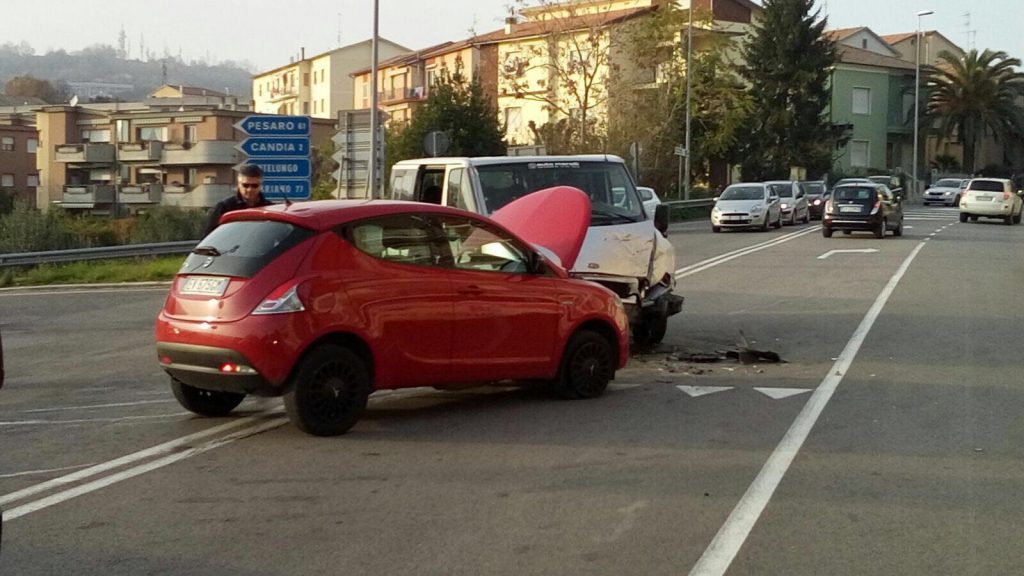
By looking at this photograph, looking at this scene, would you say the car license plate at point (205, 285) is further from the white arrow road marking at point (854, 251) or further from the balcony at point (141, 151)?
the balcony at point (141, 151)

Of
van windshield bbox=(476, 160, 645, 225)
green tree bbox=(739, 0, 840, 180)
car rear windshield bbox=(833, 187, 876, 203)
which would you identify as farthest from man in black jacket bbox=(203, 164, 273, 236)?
green tree bbox=(739, 0, 840, 180)

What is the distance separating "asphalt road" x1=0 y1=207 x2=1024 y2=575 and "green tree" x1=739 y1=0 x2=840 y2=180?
5374 cm

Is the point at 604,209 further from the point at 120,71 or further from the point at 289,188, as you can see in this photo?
the point at 120,71

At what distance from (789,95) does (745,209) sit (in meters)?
31.8

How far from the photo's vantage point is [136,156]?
84.2 m

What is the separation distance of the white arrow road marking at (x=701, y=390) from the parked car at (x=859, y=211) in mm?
23032

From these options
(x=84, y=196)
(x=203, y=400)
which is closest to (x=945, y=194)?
(x=84, y=196)

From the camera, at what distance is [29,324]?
54.6 feet

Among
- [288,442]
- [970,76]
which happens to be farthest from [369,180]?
[970,76]

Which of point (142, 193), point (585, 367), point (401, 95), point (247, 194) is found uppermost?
point (401, 95)

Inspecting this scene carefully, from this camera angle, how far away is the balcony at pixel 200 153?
258ft

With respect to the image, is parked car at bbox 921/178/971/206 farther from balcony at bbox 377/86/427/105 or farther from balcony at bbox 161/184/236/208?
balcony at bbox 161/184/236/208

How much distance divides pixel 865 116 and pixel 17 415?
7481 cm

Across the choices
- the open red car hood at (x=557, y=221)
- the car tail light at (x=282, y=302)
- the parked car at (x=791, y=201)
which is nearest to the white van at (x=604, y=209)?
the open red car hood at (x=557, y=221)
